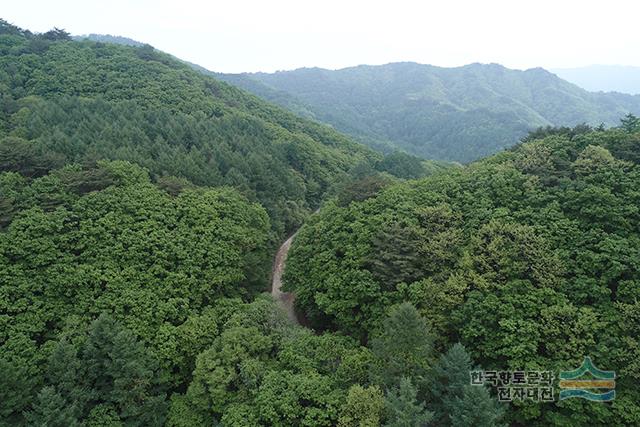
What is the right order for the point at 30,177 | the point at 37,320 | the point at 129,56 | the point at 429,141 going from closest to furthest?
the point at 37,320 < the point at 30,177 < the point at 129,56 < the point at 429,141

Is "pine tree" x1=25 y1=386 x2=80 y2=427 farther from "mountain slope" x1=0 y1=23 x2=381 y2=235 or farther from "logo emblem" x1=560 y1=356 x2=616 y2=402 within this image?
"logo emblem" x1=560 y1=356 x2=616 y2=402

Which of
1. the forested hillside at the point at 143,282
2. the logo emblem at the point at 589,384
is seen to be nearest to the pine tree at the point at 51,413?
the forested hillside at the point at 143,282

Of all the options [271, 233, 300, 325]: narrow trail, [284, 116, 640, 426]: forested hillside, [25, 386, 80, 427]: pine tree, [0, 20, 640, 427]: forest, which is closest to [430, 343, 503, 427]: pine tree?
[0, 20, 640, 427]: forest

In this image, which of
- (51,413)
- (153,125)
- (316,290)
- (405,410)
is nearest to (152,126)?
(153,125)

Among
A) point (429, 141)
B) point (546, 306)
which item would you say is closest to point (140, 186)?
point (546, 306)

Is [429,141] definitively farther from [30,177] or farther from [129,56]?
[30,177]

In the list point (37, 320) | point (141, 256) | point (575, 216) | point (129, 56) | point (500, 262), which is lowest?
point (37, 320)
